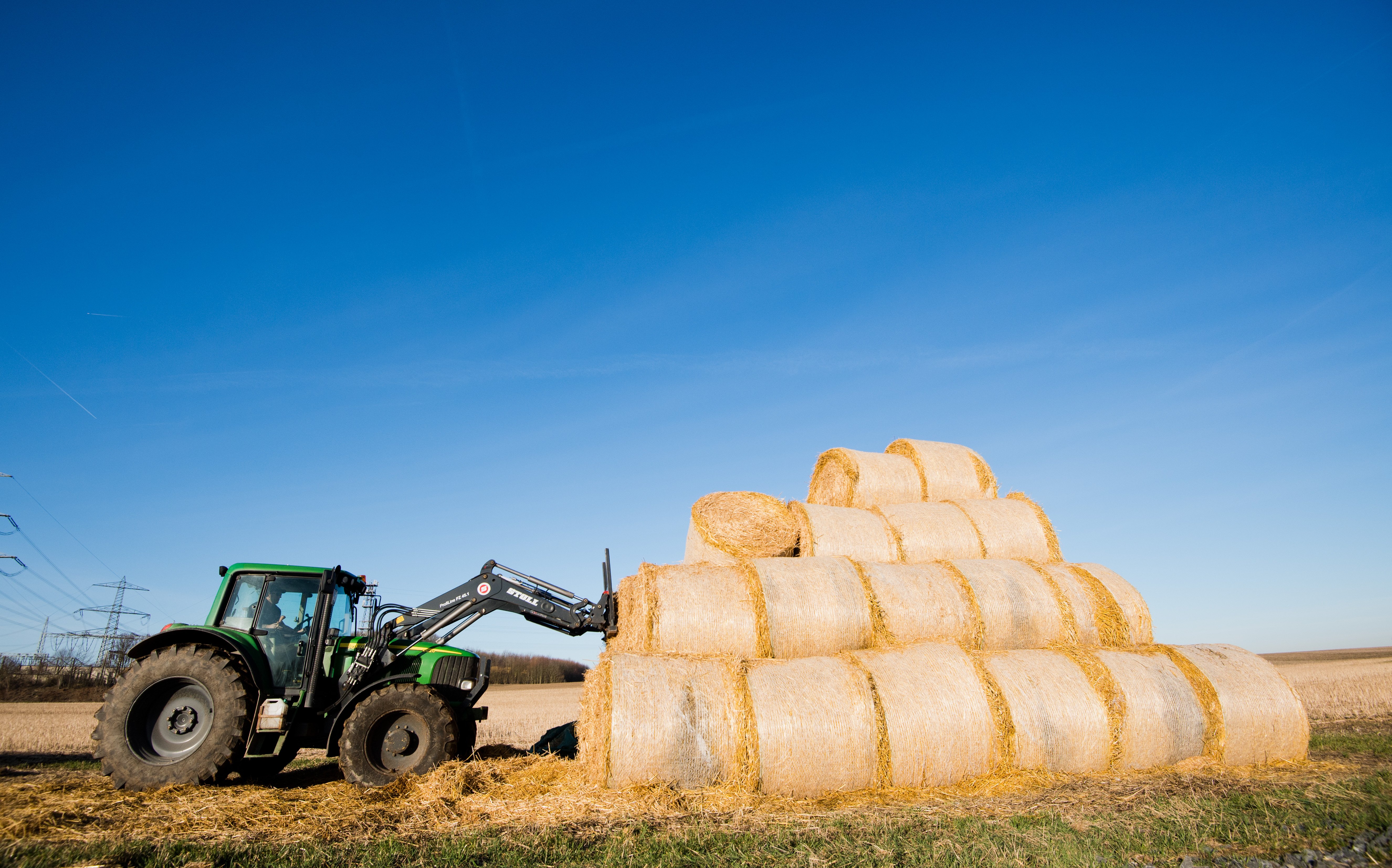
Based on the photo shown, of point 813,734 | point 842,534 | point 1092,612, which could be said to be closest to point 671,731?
point 813,734

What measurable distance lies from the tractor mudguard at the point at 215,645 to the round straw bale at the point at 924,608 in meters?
6.59

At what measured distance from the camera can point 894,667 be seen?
299 inches

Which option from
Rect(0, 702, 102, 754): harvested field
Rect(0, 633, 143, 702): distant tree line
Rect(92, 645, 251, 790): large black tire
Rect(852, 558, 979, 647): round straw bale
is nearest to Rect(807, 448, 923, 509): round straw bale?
Rect(852, 558, 979, 647): round straw bale

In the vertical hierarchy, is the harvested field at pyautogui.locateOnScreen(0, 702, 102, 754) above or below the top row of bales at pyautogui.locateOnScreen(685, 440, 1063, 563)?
below

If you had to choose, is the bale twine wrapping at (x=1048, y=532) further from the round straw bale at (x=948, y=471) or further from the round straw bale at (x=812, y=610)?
the round straw bale at (x=812, y=610)

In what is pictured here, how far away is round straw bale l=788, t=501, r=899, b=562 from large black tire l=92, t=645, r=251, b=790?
A: 6353 millimetres

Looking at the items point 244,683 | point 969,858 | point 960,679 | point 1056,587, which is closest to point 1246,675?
point 1056,587

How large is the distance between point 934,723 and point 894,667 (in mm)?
657

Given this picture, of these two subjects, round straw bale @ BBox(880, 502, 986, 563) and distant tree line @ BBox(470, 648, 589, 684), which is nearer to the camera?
round straw bale @ BBox(880, 502, 986, 563)

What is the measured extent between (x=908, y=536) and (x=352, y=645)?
688 centimetres

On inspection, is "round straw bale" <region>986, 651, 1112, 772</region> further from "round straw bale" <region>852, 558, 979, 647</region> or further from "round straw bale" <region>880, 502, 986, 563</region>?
"round straw bale" <region>880, 502, 986, 563</region>

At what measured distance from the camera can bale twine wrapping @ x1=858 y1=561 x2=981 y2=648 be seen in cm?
836

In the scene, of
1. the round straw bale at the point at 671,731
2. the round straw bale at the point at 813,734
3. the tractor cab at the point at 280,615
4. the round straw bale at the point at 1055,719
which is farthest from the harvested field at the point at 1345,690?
the tractor cab at the point at 280,615

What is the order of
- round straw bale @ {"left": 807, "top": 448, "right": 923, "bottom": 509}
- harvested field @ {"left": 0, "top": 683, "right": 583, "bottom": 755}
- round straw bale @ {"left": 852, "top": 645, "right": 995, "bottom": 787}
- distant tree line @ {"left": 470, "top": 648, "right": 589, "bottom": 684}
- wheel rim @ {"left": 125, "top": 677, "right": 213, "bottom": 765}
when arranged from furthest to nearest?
distant tree line @ {"left": 470, "top": 648, "right": 589, "bottom": 684} → harvested field @ {"left": 0, "top": 683, "right": 583, "bottom": 755} → round straw bale @ {"left": 807, "top": 448, "right": 923, "bottom": 509} → wheel rim @ {"left": 125, "top": 677, "right": 213, "bottom": 765} → round straw bale @ {"left": 852, "top": 645, "right": 995, "bottom": 787}
